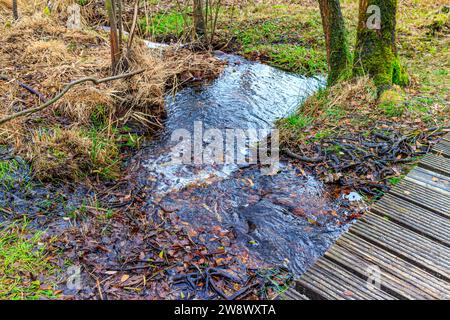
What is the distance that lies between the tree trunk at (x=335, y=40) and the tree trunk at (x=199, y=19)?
2.98 metres

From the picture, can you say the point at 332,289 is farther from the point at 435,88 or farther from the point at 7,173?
the point at 435,88

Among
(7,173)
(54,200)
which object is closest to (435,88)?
(54,200)

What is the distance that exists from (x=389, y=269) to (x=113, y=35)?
4.44 metres

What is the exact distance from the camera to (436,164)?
308cm

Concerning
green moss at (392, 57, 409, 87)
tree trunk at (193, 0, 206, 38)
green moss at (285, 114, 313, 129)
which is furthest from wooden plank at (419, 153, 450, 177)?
tree trunk at (193, 0, 206, 38)

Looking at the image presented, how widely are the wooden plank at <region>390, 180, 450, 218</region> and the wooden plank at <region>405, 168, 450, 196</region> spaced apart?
50mm

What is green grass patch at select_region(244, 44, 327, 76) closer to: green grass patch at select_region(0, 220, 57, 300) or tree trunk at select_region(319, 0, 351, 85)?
tree trunk at select_region(319, 0, 351, 85)

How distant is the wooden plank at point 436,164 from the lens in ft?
9.84

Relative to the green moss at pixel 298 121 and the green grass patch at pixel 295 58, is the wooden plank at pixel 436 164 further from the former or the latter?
the green grass patch at pixel 295 58

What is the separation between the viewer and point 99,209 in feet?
11.5

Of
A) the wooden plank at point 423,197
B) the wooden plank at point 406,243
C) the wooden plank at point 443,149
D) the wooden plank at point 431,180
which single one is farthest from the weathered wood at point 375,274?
the wooden plank at point 443,149

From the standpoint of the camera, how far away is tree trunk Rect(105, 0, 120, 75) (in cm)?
490

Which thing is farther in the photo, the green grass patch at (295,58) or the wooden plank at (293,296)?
the green grass patch at (295,58)
